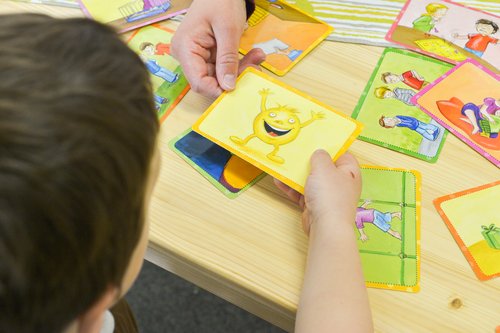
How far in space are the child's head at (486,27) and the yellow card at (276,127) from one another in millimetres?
303

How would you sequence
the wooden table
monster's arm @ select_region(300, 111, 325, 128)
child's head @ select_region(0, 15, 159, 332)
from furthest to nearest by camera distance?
monster's arm @ select_region(300, 111, 325, 128)
the wooden table
child's head @ select_region(0, 15, 159, 332)

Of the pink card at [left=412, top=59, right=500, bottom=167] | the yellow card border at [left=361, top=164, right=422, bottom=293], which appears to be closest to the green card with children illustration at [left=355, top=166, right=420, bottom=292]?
the yellow card border at [left=361, top=164, right=422, bottom=293]

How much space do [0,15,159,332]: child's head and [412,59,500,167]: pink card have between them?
474mm

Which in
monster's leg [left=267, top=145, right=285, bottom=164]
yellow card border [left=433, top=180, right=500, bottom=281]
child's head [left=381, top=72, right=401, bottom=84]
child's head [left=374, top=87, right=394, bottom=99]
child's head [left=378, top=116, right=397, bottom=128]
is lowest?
monster's leg [left=267, top=145, right=285, bottom=164]

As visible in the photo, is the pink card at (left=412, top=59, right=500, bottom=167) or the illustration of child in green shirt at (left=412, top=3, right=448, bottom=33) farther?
the illustration of child in green shirt at (left=412, top=3, right=448, bottom=33)

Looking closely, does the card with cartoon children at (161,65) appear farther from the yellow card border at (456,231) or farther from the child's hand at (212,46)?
the yellow card border at (456,231)

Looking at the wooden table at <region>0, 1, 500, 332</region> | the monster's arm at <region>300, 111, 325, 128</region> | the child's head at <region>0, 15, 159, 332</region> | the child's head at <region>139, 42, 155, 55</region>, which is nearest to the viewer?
the child's head at <region>0, 15, 159, 332</region>

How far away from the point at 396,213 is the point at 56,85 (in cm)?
44

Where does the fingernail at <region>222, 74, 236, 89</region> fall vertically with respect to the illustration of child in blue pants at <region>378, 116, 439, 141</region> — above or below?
below

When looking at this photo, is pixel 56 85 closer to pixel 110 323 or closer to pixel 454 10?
pixel 110 323

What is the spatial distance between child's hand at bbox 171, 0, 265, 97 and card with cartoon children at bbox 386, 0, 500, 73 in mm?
235

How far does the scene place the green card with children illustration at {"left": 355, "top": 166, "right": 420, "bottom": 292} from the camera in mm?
586

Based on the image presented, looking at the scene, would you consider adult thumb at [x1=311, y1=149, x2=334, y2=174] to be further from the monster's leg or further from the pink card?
the pink card

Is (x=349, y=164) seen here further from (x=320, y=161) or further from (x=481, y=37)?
(x=481, y=37)
